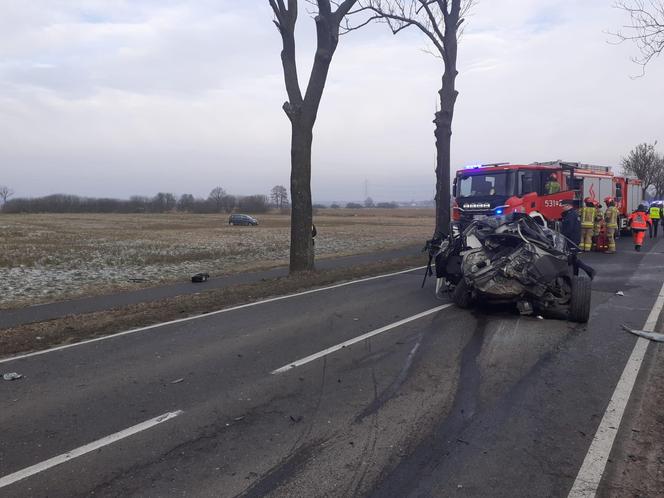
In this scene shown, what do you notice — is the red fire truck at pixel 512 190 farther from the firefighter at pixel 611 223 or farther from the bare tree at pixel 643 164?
the bare tree at pixel 643 164

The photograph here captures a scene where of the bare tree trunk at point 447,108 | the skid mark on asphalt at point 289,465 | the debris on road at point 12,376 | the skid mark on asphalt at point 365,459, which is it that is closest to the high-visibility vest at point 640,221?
the bare tree trunk at point 447,108

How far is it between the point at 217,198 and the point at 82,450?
4464 inches

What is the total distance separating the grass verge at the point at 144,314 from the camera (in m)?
7.39

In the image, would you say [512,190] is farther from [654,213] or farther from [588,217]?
[654,213]

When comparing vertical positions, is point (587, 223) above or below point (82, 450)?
above

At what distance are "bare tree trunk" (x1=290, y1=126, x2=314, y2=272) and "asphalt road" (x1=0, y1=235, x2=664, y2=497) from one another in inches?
219

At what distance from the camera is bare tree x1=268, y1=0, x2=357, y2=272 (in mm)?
13156

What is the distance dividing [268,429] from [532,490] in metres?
1.95

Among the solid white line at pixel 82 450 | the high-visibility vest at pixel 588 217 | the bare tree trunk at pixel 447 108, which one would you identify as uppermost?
the bare tree trunk at pixel 447 108

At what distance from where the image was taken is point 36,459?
3.81 metres

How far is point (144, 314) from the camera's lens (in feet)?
29.5

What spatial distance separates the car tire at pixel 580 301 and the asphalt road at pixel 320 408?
207mm

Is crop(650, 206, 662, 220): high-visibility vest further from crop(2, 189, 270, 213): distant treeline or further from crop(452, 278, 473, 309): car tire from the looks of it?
crop(2, 189, 270, 213): distant treeline

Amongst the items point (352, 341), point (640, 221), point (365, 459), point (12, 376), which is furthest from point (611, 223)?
point (12, 376)
